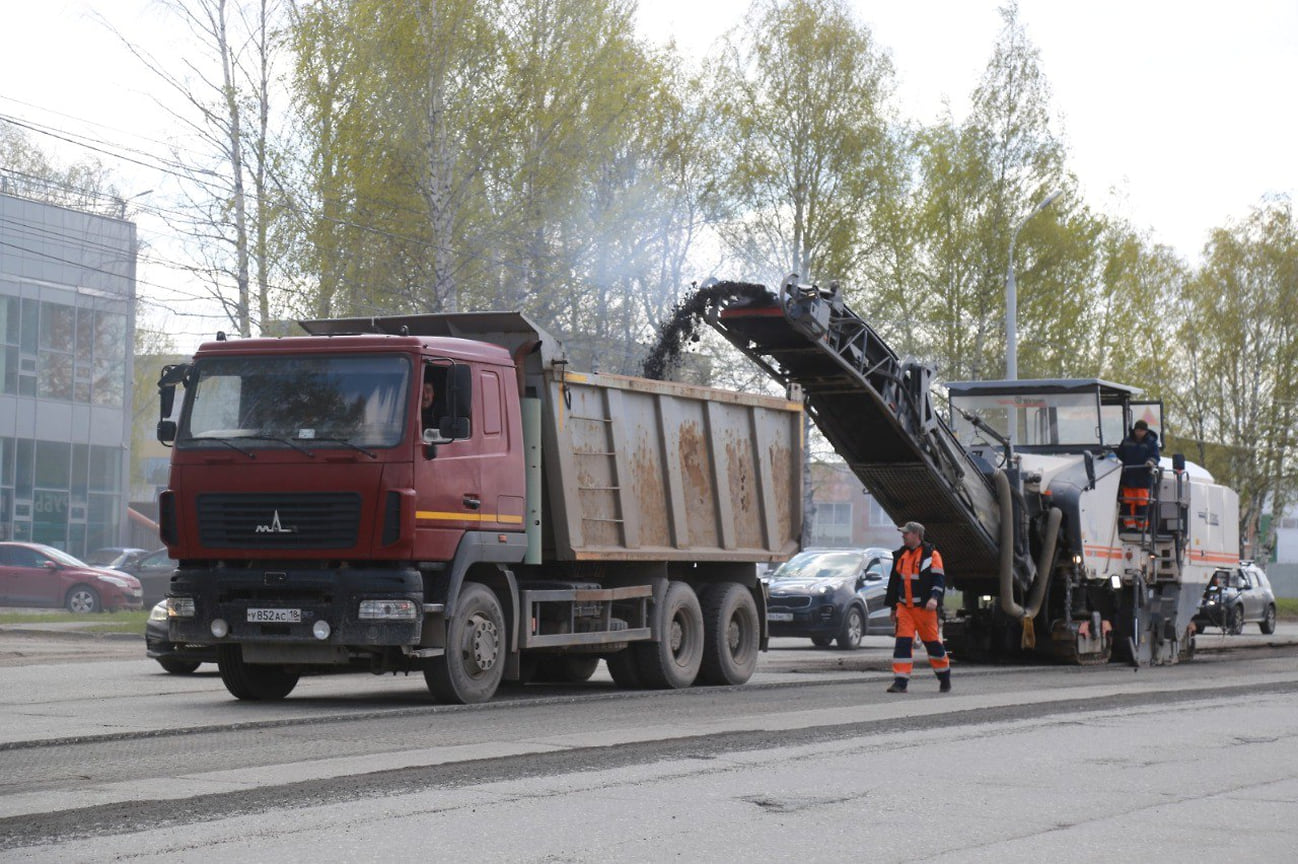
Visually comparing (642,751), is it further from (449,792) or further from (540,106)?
(540,106)

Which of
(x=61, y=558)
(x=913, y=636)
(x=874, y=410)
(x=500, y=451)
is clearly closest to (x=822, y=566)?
(x=874, y=410)

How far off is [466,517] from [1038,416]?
34.1ft

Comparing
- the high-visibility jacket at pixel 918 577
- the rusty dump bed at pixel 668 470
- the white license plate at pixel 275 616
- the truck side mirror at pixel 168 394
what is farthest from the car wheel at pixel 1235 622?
the truck side mirror at pixel 168 394

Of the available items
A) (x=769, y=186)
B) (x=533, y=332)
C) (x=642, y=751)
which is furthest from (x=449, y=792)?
(x=769, y=186)

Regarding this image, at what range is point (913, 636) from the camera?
16359 mm

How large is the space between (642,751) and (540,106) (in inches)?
804

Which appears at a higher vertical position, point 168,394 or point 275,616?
point 168,394

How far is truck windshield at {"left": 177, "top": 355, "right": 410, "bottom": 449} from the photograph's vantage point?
13500 mm

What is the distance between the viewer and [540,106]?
29.8 meters

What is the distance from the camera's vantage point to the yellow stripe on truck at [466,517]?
13.4m

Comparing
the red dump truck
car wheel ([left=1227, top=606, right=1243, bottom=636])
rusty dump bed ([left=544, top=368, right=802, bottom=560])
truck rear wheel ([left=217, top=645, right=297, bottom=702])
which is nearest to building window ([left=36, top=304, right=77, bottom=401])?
car wheel ([left=1227, top=606, right=1243, bottom=636])

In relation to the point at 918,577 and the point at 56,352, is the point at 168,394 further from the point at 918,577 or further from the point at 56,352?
the point at 56,352

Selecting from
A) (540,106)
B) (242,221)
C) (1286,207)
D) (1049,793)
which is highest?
(1286,207)

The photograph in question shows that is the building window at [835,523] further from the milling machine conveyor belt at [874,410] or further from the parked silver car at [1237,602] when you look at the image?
the milling machine conveyor belt at [874,410]
